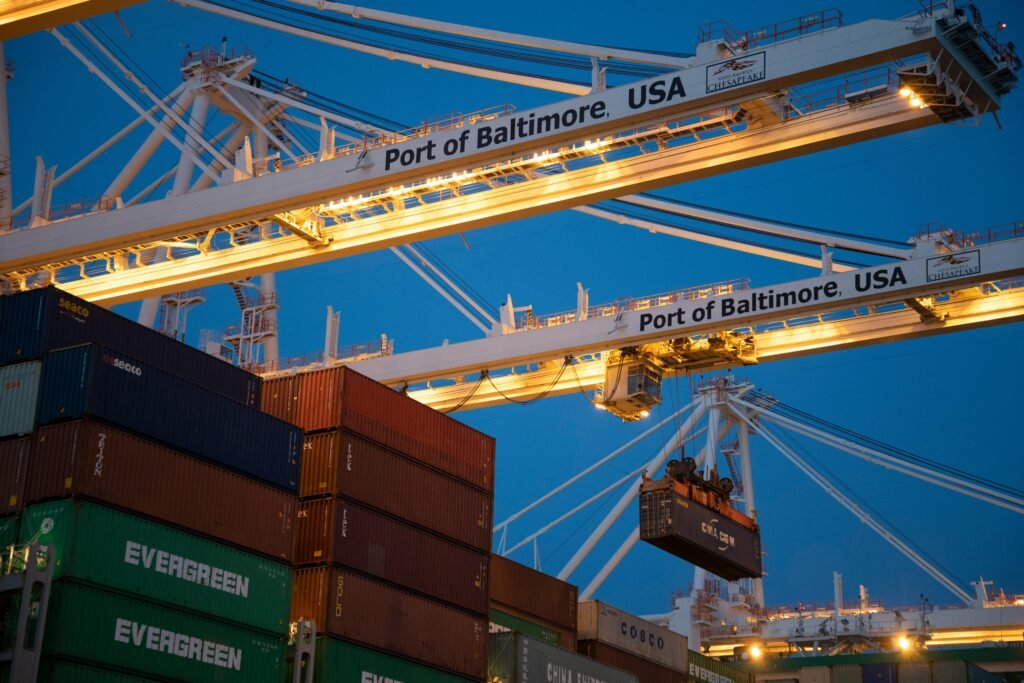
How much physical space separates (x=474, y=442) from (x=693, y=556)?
224 inches

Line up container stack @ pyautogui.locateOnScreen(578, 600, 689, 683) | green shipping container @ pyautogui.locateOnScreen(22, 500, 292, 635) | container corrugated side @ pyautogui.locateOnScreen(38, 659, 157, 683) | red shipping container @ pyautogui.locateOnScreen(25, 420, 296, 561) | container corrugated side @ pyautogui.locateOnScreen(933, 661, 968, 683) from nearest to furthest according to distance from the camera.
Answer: container corrugated side @ pyautogui.locateOnScreen(38, 659, 157, 683), green shipping container @ pyautogui.locateOnScreen(22, 500, 292, 635), red shipping container @ pyautogui.locateOnScreen(25, 420, 296, 561), container stack @ pyautogui.locateOnScreen(578, 600, 689, 683), container corrugated side @ pyautogui.locateOnScreen(933, 661, 968, 683)

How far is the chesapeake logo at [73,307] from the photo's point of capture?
23578 mm

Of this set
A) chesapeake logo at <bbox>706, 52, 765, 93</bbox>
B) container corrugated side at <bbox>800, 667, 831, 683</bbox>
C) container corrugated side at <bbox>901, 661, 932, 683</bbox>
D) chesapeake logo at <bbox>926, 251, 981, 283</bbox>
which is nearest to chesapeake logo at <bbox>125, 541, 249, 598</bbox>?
chesapeake logo at <bbox>706, 52, 765, 93</bbox>

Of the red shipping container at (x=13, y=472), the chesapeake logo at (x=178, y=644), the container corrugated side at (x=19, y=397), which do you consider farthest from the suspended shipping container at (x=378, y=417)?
the red shipping container at (x=13, y=472)

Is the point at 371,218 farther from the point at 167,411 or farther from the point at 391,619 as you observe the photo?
the point at 391,619

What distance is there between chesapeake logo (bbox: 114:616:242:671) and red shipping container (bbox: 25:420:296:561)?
5.53 ft

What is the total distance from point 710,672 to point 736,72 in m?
22.6

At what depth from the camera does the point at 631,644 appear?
125 ft

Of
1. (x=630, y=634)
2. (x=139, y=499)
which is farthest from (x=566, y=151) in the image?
(x=630, y=634)

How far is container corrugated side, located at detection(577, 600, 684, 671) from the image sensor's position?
36875 millimetres

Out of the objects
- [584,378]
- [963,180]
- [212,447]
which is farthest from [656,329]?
[963,180]

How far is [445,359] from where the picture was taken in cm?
3534

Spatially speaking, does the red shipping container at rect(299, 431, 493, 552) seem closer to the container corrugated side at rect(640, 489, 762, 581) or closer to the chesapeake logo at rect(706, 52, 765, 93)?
the container corrugated side at rect(640, 489, 762, 581)

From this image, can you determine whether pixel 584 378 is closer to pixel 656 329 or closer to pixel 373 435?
pixel 656 329
